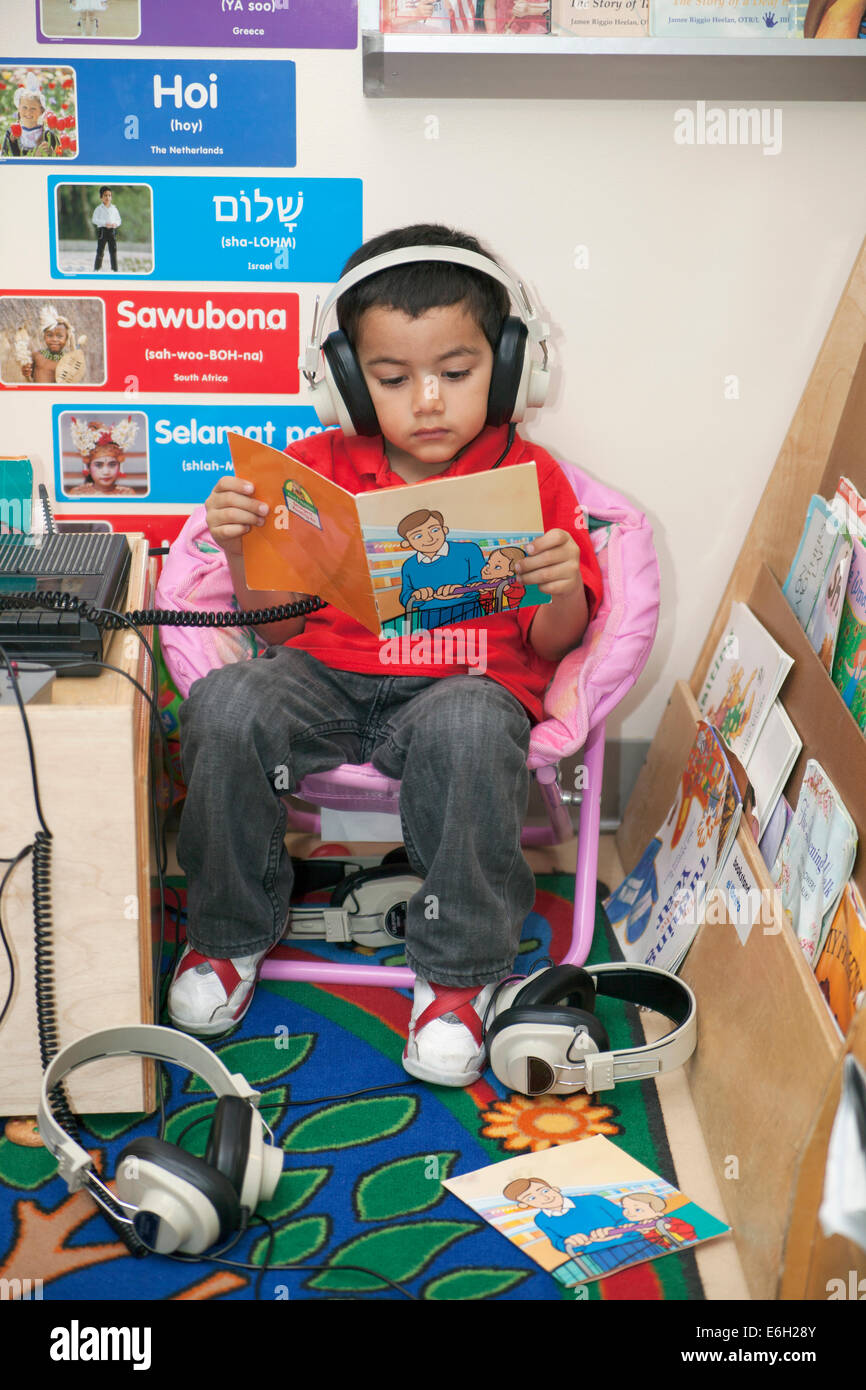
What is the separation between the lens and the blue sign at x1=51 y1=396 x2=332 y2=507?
1.75 m

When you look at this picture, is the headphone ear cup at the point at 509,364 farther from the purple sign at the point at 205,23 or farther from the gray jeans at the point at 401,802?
the purple sign at the point at 205,23

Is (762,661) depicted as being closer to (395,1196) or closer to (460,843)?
(460,843)

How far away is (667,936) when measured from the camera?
1479 mm

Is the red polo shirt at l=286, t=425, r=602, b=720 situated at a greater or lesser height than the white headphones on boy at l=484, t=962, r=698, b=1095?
greater

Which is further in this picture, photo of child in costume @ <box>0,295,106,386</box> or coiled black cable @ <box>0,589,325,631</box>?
photo of child in costume @ <box>0,295,106,386</box>

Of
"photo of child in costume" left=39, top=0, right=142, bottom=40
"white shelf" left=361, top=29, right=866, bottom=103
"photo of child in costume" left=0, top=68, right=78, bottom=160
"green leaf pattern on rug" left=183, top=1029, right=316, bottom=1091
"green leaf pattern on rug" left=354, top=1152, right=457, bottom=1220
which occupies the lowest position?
"green leaf pattern on rug" left=183, top=1029, right=316, bottom=1091

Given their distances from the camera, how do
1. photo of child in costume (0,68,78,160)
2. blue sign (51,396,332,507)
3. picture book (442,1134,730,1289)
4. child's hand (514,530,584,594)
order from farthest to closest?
blue sign (51,396,332,507)
photo of child in costume (0,68,78,160)
child's hand (514,530,584,594)
picture book (442,1134,730,1289)

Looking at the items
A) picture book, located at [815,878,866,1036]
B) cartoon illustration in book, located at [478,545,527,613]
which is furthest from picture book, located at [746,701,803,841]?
cartoon illustration in book, located at [478,545,527,613]

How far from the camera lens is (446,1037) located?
1.29 meters

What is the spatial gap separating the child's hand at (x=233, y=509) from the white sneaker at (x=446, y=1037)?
53 cm

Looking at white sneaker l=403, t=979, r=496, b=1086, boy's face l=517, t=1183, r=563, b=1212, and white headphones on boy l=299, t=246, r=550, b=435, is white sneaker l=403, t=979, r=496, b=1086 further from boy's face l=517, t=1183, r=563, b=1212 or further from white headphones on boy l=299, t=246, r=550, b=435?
white headphones on boy l=299, t=246, r=550, b=435

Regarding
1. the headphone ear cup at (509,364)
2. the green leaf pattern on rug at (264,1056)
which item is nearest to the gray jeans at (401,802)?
the green leaf pattern on rug at (264,1056)

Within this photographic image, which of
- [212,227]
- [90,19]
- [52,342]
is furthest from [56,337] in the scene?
[90,19]

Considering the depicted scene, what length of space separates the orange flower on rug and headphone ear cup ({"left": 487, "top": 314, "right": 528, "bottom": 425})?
2.48 ft
